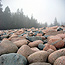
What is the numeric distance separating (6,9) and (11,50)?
25628 millimetres

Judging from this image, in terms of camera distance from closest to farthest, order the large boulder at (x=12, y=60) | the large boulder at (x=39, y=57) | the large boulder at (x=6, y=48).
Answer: the large boulder at (x=12, y=60)
the large boulder at (x=39, y=57)
the large boulder at (x=6, y=48)

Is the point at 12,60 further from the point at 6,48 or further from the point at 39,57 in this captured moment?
the point at 6,48

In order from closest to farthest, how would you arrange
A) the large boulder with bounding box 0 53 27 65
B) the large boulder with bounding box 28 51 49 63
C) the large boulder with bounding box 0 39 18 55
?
the large boulder with bounding box 0 53 27 65 < the large boulder with bounding box 28 51 49 63 < the large boulder with bounding box 0 39 18 55

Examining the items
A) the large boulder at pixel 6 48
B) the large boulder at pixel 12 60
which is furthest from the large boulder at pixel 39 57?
the large boulder at pixel 6 48

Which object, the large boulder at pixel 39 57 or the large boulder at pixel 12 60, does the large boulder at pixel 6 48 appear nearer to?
the large boulder at pixel 12 60

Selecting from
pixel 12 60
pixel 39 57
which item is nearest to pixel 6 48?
pixel 12 60

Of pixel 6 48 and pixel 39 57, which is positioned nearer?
pixel 39 57

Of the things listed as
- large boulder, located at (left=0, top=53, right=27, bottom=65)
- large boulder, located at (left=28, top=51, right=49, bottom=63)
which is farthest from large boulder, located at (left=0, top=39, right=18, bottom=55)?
large boulder, located at (left=28, top=51, right=49, bottom=63)

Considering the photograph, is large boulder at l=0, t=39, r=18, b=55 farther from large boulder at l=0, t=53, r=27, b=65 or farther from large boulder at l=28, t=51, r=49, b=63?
large boulder at l=28, t=51, r=49, b=63

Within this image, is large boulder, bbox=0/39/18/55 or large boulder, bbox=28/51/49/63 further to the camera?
large boulder, bbox=0/39/18/55

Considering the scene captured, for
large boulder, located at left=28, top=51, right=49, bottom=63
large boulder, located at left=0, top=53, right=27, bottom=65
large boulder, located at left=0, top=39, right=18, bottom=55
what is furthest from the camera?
large boulder, located at left=0, top=39, right=18, bottom=55

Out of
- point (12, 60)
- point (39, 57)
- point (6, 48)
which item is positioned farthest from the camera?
point (6, 48)

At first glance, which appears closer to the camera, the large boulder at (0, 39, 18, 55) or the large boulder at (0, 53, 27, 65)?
the large boulder at (0, 53, 27, 65)

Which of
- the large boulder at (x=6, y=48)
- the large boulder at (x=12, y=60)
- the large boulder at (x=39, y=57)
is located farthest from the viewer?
the large boulder at (x=6, y=48)
